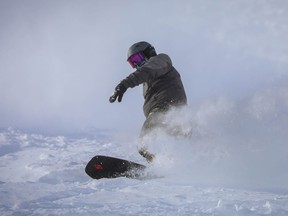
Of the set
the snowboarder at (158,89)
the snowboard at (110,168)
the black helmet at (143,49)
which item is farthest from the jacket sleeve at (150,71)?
the snowboard at (110,168)

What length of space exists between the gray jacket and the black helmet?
0.38 meters

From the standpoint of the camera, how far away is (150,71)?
4.95 m

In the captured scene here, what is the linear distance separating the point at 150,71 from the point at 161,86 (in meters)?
0.37

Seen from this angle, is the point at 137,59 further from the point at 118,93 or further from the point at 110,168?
the point at 110,168

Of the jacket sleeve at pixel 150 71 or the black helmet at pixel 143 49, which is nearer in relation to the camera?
the jacket sleeve at pixel 150 71

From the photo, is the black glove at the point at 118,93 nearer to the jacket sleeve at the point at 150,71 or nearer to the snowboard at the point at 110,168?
the jacket sleeve at the point at 150,71

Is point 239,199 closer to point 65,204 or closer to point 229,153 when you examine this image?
point 65,204

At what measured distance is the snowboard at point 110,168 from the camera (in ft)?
16.4

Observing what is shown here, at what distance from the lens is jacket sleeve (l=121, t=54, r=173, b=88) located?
15.6 feet

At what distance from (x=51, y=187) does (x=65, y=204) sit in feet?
3.15

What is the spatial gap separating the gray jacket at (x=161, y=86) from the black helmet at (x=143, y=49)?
1.25ft

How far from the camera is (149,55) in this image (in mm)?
5582

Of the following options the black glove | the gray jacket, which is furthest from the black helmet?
the black glove

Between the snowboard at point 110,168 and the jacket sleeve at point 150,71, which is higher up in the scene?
the jacket sleeve at point 150,71
